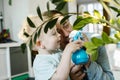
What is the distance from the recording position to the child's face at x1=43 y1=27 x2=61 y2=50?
92 cm

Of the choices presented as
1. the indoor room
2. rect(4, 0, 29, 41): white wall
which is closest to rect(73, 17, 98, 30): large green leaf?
the indoor room

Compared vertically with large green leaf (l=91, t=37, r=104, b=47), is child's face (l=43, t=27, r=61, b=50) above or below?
below

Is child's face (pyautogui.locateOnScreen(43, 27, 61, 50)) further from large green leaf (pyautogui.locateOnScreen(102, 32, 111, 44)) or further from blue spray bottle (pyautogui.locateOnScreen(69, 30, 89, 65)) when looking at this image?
large green leaf (pyautogui.locateOnScreen(102, 32, 111, 44))

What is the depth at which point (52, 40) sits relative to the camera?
925mm

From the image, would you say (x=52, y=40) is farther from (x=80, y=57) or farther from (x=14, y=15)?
(x=14, y=15)

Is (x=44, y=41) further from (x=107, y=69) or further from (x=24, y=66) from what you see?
(x=24, y=66)

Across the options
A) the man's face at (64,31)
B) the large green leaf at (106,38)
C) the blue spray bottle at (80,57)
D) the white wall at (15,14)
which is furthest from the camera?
the white wall at (15,14)

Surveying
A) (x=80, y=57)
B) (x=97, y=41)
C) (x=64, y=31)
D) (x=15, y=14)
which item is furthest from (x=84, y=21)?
(x=15, y=14)

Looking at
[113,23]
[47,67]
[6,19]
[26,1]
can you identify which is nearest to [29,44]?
[113,23]

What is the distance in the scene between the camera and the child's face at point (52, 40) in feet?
3.02

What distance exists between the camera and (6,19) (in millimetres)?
3830

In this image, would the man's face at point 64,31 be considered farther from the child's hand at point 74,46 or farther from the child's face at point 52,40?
the child's hand at point 74,46

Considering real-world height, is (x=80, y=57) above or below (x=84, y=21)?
below

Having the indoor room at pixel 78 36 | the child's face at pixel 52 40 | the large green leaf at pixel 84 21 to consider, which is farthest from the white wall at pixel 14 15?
the large green leaf at pixel 84 21
